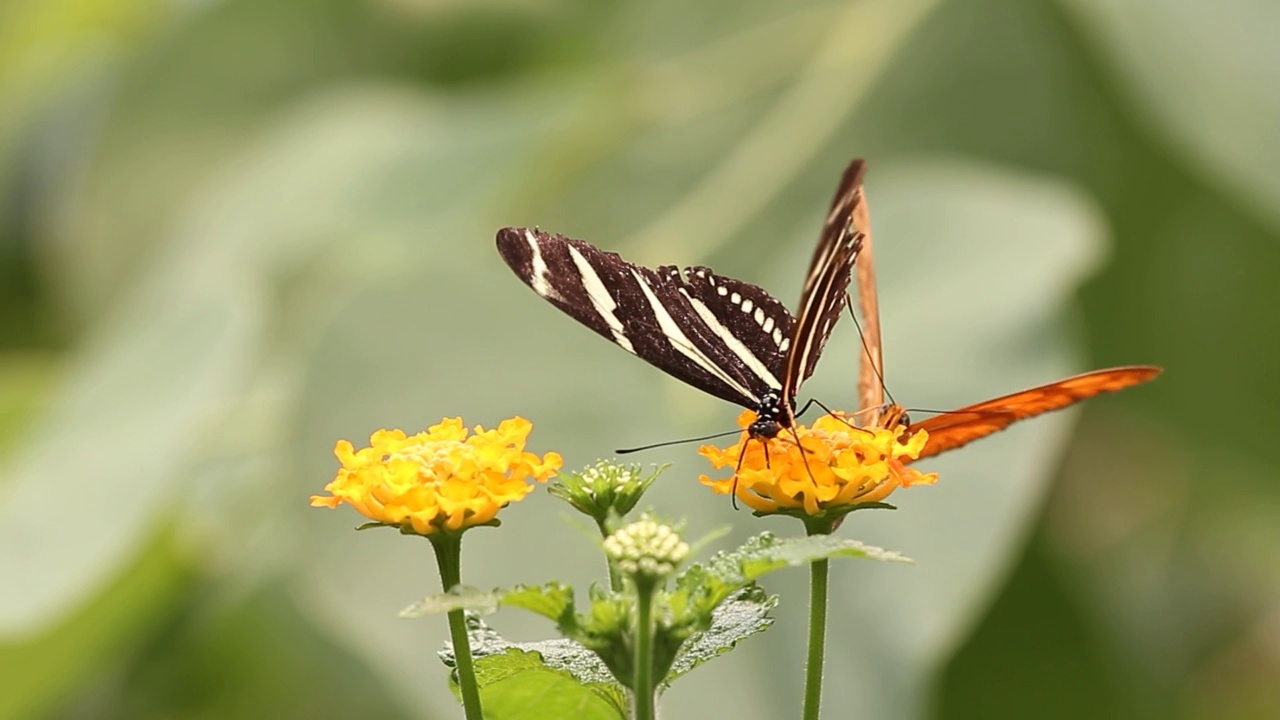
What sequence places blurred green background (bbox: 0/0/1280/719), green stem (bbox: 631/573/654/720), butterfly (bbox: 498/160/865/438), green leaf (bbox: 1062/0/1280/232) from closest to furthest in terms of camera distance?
green stem (bbox: 631/573/654/720) → butterfly (bbox: 498/160/865/438) → blurred green background (bbox: 0/0/1280/719) → green leaf (bbox: 1062/0/1280/232)

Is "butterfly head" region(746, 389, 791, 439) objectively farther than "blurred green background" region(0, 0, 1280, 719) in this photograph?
No

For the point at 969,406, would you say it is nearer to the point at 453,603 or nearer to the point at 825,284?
the point at 825,284

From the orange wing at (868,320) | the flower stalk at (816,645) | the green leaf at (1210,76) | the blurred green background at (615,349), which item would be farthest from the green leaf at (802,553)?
the green leaf at (1210,76)

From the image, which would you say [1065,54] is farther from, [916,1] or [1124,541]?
[1124,541]

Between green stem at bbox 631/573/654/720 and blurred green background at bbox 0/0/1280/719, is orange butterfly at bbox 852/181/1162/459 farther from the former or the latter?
blurred green background at bbox 0/0/1280/719

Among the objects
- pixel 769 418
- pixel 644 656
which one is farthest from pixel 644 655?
pixel 769 418

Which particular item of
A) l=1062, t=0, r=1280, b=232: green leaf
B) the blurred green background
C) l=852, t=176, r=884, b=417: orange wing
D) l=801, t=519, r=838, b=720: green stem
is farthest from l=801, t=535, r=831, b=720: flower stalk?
l=1062, t=0, r=1280, b=232: green leaf

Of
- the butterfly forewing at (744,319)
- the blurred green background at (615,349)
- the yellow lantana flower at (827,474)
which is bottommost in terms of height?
the yellow lantana flower at (827,474)

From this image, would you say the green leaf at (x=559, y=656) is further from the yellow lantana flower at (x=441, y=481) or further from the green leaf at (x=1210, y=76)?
the green leaf at (x=1210, y=76)
